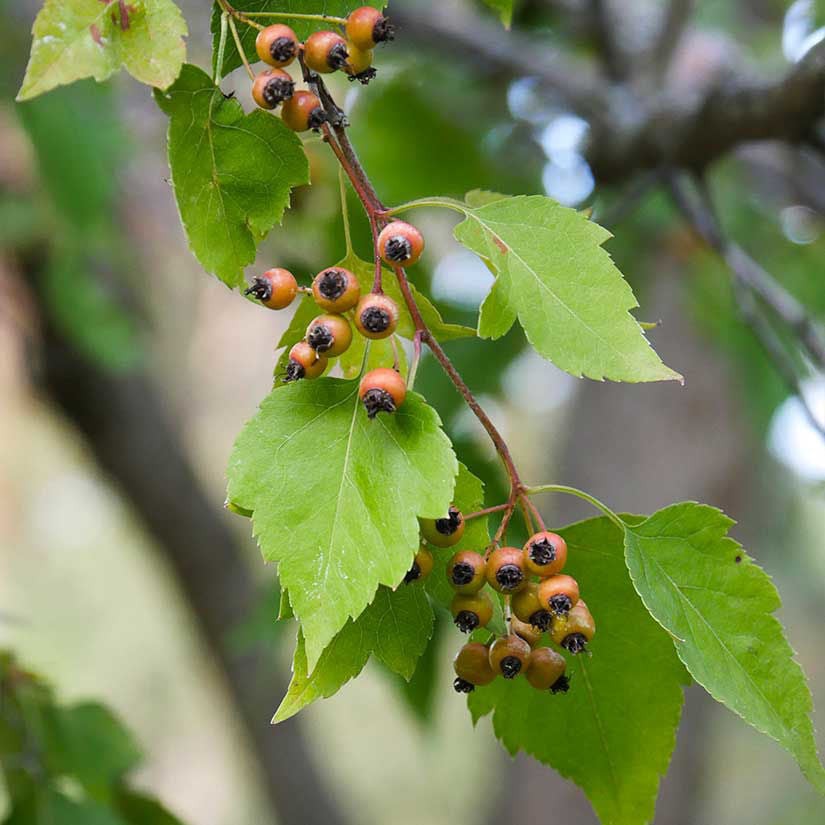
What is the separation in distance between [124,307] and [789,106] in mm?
2652

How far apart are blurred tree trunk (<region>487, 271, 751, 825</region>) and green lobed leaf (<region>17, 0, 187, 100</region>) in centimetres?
236

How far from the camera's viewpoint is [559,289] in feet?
1.95

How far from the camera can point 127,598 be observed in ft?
32.7

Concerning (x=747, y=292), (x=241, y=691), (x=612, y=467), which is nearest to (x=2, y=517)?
(x=241, y=691)

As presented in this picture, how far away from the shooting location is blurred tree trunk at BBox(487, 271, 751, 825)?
290 cm

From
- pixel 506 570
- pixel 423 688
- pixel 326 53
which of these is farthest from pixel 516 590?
pixel 423 688

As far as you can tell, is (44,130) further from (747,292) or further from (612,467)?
(612,467)

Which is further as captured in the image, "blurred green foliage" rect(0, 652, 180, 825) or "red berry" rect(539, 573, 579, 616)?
"blurred green foliage" rect(0, 652, 180, 825)

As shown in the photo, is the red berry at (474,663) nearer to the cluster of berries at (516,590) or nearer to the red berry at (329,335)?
the cluster of berries at (516,590)

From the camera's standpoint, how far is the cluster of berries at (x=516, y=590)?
0.59 m

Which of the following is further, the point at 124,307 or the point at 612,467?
the point at 124,307

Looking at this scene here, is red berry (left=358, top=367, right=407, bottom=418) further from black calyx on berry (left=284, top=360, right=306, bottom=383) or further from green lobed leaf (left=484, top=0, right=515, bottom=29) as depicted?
green lobed leaf (left=484, top=0, right=515, bottom=29)

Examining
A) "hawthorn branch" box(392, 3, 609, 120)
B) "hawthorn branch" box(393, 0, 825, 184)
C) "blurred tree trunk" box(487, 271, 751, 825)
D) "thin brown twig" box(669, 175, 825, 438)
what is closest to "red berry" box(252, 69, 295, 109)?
"thin brown twig" box(669, 175, 825, 438)

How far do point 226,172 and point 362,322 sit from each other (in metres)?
0.15
